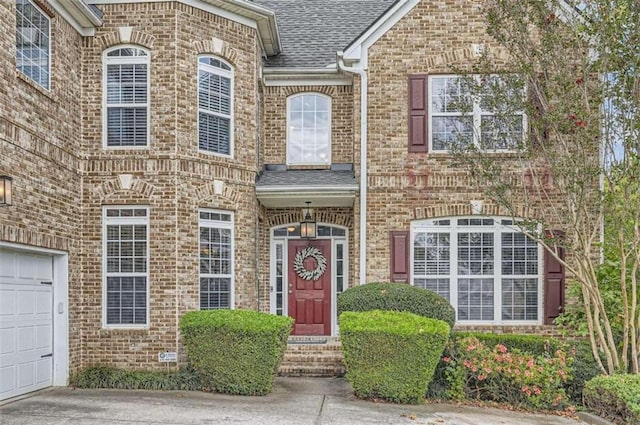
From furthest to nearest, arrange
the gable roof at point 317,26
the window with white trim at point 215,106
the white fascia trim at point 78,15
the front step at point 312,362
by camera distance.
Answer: the gable roof at point 317,26
the front step at point 312,362
the window with white trim at point 215,106
the white fascia trim at point 78,15

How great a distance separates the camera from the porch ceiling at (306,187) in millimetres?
12602

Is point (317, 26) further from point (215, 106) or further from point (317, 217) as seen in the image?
point (215, 106)

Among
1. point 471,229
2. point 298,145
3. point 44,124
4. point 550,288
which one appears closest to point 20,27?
point 44,124

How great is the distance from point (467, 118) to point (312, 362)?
16.2 feet

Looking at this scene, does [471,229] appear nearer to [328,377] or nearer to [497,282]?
[497,282]

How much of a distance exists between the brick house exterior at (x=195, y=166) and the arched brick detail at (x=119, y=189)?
0.08 feet

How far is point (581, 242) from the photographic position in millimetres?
10039

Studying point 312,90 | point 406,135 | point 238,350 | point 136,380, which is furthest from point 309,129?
point 136,380

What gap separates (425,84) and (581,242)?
4120mm

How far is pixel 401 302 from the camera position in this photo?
444 inches

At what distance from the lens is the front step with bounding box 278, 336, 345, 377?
39.1ft

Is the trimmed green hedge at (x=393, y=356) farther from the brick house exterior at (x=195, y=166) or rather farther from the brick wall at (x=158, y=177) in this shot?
the brick wall at (x=158, y=177)

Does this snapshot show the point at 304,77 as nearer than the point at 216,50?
No

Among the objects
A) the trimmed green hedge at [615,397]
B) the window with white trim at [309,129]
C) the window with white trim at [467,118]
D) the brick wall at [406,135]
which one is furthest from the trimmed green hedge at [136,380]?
Result: the trimmed green hedge at [615,397]
